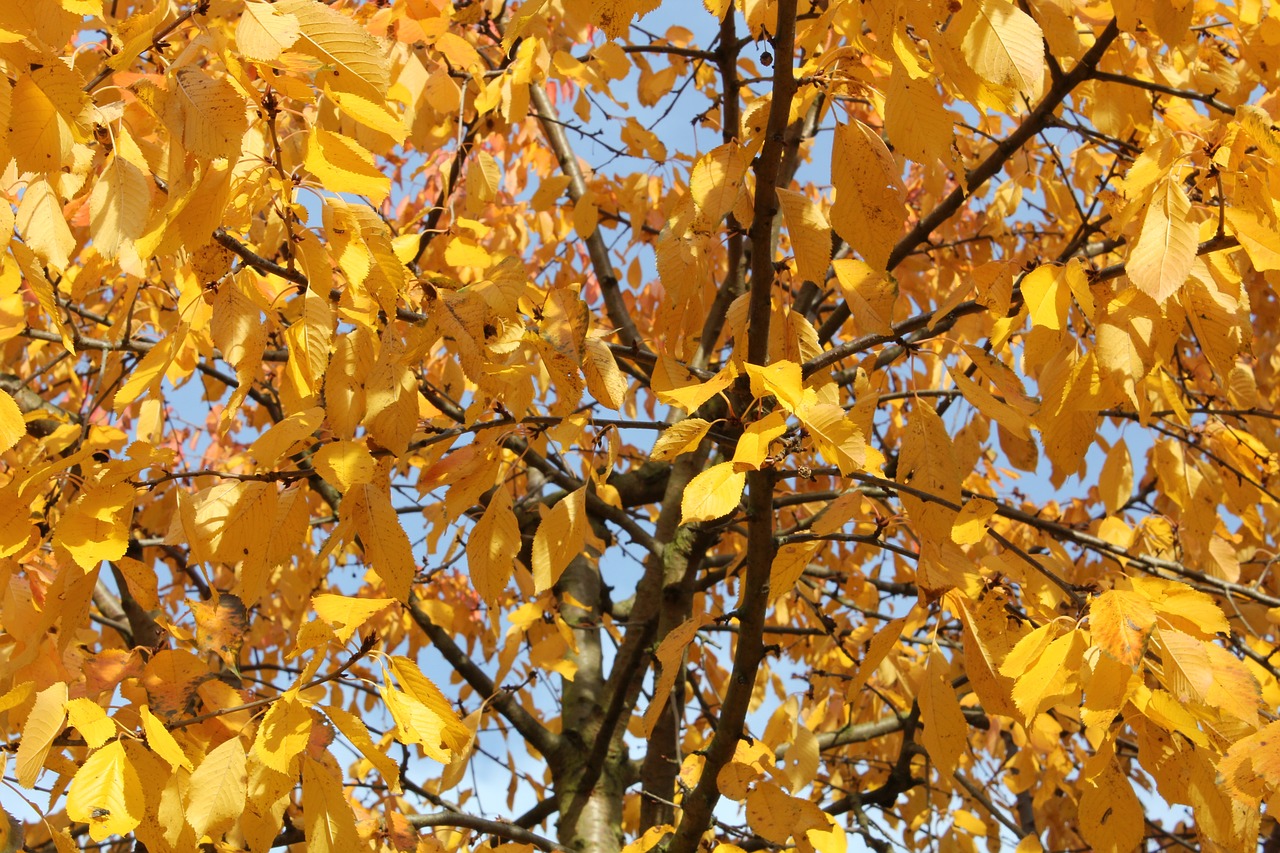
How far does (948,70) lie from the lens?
1085 mm

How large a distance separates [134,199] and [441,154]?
217 centimetres

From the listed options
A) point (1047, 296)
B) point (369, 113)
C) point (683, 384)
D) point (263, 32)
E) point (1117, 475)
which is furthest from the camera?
point (1117, 475)

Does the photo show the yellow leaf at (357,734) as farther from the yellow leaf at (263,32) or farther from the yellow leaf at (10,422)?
the yellow leaf at (263,32)

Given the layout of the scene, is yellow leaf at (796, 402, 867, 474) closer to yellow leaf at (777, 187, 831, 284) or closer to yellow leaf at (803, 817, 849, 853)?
yellow leaf at (777, 187, 831, 284)

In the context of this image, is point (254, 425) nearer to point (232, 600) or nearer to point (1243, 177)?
point (232, 600)

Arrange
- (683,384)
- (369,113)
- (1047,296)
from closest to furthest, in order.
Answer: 1. (369,113)
2. (1047,296)
3. (683,384)

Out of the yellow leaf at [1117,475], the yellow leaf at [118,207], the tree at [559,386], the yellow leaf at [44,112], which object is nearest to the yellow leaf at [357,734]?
the tree at [559,386]

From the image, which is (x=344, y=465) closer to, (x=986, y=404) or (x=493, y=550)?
(x=493, y=550)

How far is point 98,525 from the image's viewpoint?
1.12m

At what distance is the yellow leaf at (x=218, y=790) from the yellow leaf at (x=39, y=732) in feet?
0.64

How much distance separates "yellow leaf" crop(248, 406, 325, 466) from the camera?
1131mm

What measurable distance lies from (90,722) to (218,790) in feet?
0.56

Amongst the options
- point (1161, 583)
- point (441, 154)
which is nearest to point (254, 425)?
point (441, 154)

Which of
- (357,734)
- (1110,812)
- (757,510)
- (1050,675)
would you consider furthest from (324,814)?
(1110,812)
